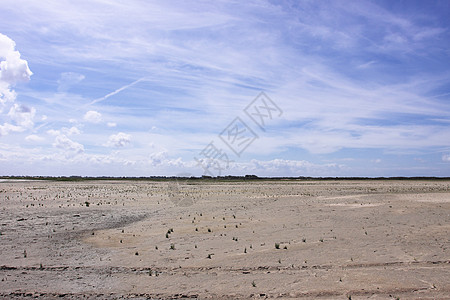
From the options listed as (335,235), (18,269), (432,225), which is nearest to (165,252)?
(18,269)

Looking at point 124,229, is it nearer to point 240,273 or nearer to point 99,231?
point 99,231

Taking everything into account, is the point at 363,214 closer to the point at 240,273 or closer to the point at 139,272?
the point at 240,273

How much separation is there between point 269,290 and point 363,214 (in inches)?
619

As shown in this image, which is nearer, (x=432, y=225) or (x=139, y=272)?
(x=139, y=272)

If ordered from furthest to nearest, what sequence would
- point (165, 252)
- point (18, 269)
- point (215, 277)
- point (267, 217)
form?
point (267, 217)
point (165, 252)
point (18, 269)
point (215, 277)

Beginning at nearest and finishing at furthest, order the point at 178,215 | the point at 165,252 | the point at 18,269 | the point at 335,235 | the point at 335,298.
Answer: the point at 335,298 < the point at 18,269 < the point at 165,252 < the point at 335,235 < the point at 178,215

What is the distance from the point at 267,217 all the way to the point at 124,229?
8.77 meters

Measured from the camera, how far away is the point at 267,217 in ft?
74.1

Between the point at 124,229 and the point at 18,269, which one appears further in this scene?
the point at 124,229

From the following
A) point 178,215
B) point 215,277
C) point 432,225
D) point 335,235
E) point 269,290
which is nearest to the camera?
point 269,290

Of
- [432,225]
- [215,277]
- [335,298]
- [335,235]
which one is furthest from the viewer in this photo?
[432,225]

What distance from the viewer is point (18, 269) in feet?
36.5

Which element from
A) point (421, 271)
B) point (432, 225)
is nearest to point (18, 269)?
point (421, 271)

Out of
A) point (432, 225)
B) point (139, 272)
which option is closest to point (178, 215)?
point (139, 272)
